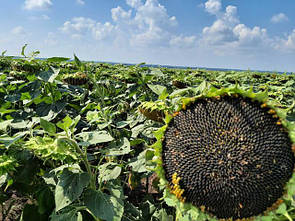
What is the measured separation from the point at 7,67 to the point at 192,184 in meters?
6.25

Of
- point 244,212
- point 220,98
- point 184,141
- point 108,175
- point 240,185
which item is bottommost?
point 108,175

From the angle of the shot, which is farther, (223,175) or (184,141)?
(184,141)

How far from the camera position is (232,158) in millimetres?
917

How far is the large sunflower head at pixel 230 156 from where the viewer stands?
2.98 feet

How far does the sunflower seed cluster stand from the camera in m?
0.91

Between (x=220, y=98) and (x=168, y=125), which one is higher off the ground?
(x=220, y=98)

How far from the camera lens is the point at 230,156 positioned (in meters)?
0.92

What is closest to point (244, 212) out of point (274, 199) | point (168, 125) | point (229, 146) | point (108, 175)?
point (274, 199)

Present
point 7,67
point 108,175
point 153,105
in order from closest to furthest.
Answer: point 153,105
point 108,175
point 7,67

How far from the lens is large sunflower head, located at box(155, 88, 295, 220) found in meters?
0.91

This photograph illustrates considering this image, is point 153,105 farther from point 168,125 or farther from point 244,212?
point 244,212

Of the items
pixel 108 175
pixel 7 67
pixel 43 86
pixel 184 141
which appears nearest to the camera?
pixel 184 141

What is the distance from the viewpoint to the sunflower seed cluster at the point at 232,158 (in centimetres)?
91

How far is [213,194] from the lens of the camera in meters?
0.94
